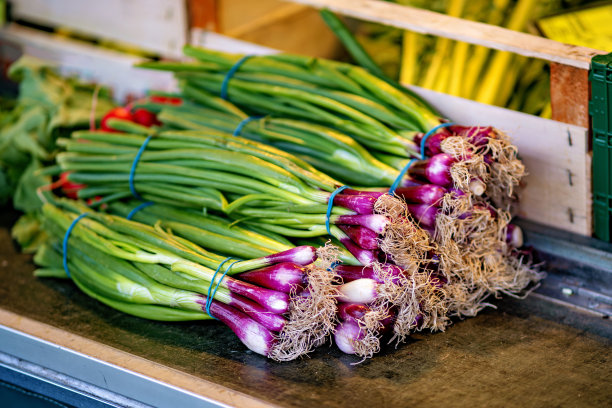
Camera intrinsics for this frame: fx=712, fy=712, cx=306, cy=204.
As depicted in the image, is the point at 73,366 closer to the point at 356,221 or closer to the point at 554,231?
the point at 356,221

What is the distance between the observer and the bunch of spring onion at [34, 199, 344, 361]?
2.24 metres

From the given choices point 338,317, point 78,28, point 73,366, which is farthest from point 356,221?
point 78,28

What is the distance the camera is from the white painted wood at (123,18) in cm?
366

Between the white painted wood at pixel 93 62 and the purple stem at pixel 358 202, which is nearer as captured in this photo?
the purple stem at pixel 358 202

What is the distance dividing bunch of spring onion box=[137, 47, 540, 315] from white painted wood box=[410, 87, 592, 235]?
160mm

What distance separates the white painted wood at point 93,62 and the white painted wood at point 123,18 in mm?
96

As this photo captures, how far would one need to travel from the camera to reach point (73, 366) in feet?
7.75

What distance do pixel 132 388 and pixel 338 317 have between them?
2.25 feet

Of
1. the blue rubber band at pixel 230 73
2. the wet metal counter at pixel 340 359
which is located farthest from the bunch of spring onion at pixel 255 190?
the blue rubber band at pixel 230 73

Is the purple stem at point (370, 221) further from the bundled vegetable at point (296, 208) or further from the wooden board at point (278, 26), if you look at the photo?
the wooden board at point (278, 26)

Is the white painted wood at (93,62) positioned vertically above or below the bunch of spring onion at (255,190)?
above

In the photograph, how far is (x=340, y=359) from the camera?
232 cm

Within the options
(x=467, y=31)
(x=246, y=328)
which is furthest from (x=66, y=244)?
(x=467, y=31)

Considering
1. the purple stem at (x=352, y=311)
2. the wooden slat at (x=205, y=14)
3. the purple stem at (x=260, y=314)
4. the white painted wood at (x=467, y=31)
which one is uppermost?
the white painted wood at (x=467, y=31)
